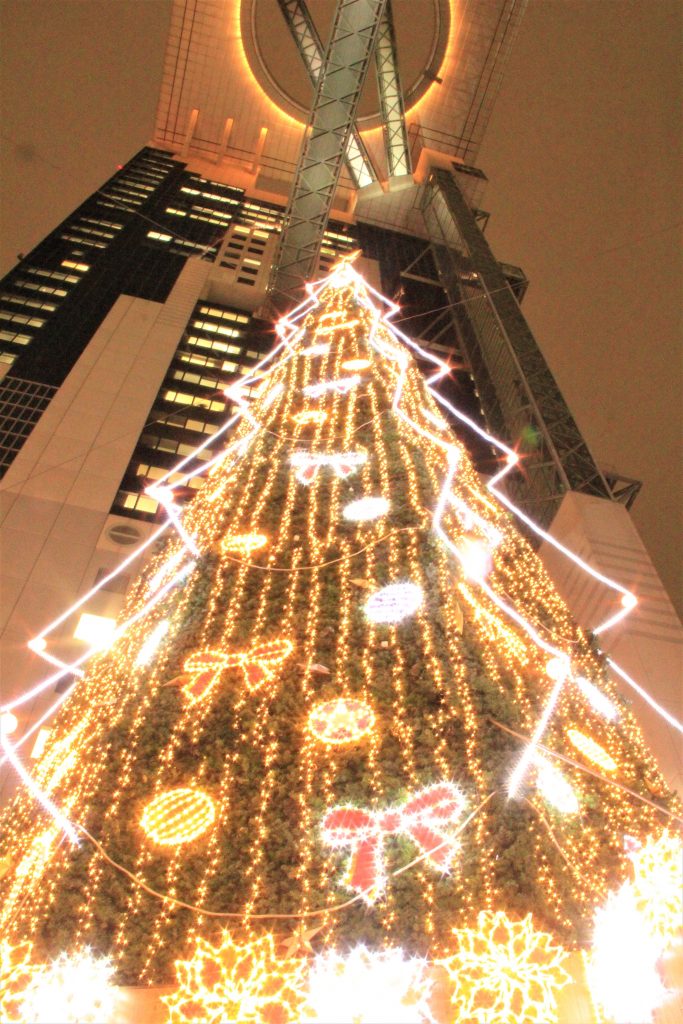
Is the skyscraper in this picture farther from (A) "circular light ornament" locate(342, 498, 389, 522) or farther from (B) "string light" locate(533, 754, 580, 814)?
(B) "string light" locate(533, 754, 580, 814)

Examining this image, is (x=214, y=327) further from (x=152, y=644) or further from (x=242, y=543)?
(x=152, y=644)

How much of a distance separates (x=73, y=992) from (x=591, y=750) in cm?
301

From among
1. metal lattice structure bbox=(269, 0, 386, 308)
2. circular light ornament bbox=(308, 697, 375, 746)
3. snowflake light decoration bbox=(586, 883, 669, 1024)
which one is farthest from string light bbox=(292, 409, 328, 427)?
metal lattice structure bbox=(269, 0, 386, 308)

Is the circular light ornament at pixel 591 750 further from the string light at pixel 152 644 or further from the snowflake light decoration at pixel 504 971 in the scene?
the string light at pixel 152 644

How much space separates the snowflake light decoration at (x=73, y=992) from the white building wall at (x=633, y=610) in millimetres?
5484

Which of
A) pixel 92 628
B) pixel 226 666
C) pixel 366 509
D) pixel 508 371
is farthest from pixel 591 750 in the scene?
pixel 508 371

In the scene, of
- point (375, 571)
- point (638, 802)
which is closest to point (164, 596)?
point (375, 571)

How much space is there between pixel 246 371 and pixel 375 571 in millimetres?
15943

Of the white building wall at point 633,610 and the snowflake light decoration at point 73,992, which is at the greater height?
the snowflake light decoration at point 73,992

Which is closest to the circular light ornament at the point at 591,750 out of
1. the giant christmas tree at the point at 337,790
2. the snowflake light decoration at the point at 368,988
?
the giant christmas tree at the point at 337,790

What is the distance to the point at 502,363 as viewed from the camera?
17703 millimetres

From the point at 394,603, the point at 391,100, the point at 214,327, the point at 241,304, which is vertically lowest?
the point at 214,327

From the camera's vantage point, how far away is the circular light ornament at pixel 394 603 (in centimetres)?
411

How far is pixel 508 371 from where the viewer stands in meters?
17.0
